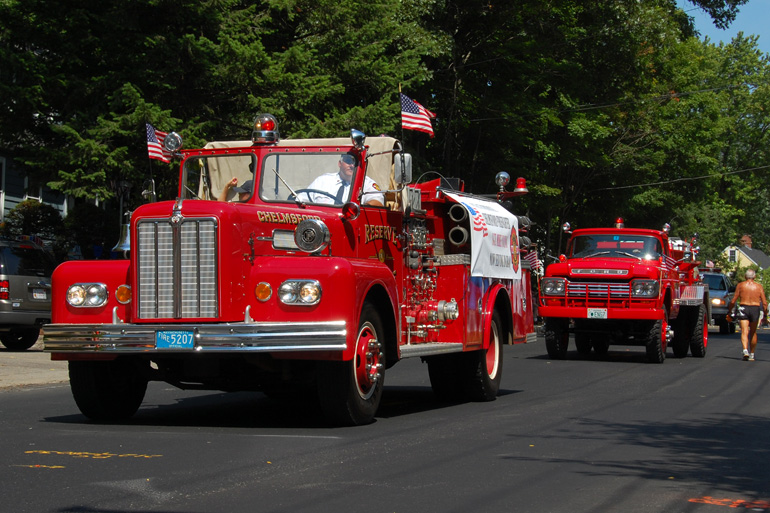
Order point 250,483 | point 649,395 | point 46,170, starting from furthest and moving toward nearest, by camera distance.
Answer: point 46,170, point 649,395, point 250,483

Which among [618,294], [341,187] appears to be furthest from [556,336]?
[341,187]

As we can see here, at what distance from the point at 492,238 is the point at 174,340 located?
5098 mm

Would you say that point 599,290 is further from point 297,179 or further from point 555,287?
point 297,179

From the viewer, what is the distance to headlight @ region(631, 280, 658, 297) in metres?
20.2

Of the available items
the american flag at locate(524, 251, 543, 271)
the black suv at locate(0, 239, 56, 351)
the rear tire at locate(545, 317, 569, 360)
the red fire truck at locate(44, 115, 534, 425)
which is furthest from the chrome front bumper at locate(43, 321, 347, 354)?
the rear tire at locate(545, 317, 569, 360)

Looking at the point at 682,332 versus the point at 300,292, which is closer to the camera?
the point at 300,292

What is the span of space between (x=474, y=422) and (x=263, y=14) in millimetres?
17782

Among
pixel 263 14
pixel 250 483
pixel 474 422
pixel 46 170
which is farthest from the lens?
pixel 263 14

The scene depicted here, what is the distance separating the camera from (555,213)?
44.2 m

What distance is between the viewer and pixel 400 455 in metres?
8.22

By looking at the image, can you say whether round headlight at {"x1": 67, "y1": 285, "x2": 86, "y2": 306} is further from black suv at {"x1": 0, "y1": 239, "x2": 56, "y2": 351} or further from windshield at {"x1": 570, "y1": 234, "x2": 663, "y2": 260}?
windshield at {"x1": 570, "y1": 234, "x2": 663, "y2": 260}

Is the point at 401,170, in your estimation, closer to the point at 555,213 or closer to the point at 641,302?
the point at 641,302

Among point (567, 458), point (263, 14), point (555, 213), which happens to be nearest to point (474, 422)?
point (567, 458)

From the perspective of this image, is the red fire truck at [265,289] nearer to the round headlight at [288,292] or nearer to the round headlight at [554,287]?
the round headlight at [288,292]
